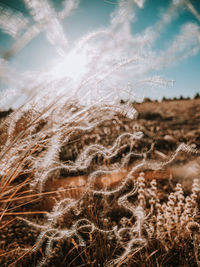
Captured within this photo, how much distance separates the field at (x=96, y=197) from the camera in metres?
0.57

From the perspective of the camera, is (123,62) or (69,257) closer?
(123,62)

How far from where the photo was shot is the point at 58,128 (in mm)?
577

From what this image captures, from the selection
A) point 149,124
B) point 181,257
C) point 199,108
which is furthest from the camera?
point 199,108

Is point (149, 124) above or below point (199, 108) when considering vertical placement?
below

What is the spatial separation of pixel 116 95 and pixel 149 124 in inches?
81.8

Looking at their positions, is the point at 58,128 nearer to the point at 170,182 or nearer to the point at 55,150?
the point at 55,150

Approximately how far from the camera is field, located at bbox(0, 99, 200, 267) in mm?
571

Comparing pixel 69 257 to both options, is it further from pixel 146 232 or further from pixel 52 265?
pixel 146 232

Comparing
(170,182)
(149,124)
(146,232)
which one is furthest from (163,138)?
(146,232)

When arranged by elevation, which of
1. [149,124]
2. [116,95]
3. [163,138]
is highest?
[149,124]

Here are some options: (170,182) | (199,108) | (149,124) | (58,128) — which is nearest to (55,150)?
(58,128)

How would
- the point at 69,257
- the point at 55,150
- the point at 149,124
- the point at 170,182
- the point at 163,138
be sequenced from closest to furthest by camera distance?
the point at 55,150 → the point at 69,257 → the point at 170,182 → the point at 163,138 → the point at 149,124

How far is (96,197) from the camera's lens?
1.03 metres

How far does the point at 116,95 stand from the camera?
62 cm
